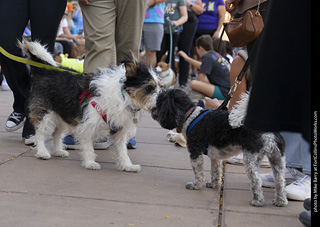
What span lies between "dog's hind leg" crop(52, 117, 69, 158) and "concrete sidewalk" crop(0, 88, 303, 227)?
0.12 m

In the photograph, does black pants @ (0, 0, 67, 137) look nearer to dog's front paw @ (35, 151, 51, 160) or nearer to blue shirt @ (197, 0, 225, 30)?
dog's front paw @ (35, 151, 51, 160)

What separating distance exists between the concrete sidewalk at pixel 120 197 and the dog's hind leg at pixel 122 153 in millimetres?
83

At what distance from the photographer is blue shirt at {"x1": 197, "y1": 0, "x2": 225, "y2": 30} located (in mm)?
14070

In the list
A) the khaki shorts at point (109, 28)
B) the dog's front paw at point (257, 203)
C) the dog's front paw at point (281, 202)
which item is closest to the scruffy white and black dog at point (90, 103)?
the khaki shorts at point (109, 28)

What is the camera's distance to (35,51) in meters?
Answer: 5.26

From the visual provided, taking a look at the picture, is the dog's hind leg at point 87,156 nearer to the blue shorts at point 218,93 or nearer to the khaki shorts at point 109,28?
the khaki shorts at point 109,28

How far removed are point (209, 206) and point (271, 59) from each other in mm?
2215

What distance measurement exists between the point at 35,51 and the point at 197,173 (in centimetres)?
237

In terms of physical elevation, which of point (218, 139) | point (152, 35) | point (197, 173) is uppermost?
point (218, 139)

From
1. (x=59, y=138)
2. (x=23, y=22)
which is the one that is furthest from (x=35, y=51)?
(x=59, y=138)

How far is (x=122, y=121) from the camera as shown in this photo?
15.9 ft

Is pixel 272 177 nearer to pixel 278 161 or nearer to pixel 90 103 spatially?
pixel 278 161

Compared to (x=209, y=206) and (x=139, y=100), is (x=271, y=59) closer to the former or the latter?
(x=209, y=206)

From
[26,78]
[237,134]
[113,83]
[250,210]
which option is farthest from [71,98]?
[250,210]
